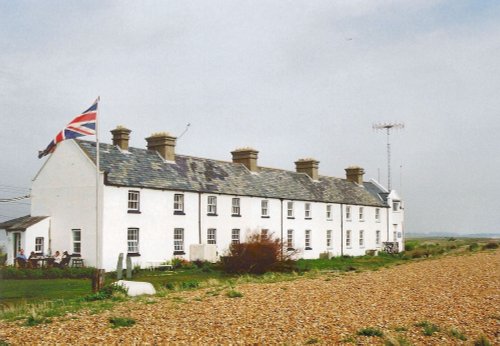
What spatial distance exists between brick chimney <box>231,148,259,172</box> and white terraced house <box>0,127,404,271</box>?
0.09m

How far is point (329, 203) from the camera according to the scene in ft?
168

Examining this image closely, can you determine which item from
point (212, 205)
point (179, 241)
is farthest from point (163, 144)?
point (179, 241)

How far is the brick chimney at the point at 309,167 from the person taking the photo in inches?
2111

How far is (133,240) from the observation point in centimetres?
3378

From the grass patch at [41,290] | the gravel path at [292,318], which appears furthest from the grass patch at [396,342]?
the grass patch at [41,290]

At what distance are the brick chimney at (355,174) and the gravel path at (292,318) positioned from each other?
136 feet

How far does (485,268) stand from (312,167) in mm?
28323

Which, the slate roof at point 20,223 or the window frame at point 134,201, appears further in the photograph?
the window frame at point 134,201

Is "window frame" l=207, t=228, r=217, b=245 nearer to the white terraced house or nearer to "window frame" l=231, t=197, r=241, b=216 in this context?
the white terraced house

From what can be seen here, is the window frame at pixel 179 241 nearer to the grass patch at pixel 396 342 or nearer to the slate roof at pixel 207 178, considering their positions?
the slate roof at pixel 207 178

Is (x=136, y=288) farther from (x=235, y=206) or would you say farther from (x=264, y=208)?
(x=264, y=208)

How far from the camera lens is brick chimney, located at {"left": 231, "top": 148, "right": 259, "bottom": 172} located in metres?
46.2

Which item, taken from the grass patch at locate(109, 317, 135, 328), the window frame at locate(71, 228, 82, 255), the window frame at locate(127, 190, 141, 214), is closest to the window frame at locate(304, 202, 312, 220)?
the window frame at locate(127, 190, 141, 214)

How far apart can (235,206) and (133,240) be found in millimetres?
9499
